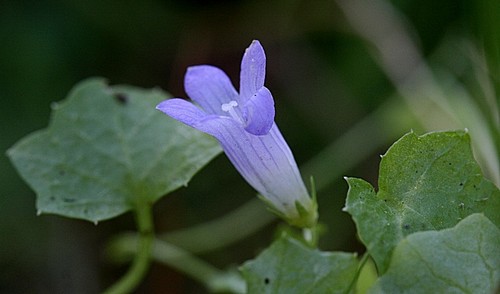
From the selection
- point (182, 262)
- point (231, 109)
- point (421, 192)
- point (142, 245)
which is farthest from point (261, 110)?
point (182, 262)

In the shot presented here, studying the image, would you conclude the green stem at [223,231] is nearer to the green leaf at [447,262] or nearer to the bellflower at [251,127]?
the bellflower at [251,127]

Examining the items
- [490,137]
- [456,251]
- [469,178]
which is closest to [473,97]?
[490,137]

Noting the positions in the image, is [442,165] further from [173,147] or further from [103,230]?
[103,230]

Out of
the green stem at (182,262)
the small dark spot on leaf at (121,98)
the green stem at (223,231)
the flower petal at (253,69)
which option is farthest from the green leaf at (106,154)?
the green stem at (223,231)

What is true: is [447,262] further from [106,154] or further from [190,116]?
[106,154]

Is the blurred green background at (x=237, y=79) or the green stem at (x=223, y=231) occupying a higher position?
the blurred green background at (x=237, y=79)
